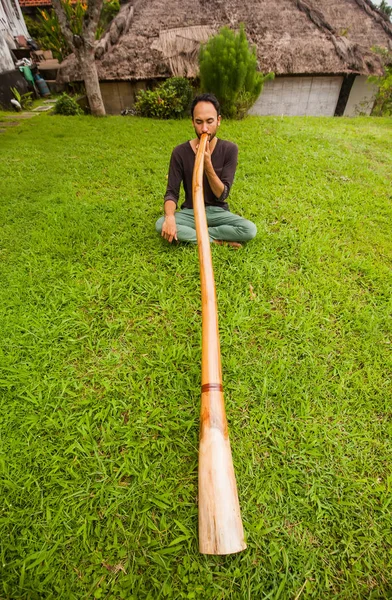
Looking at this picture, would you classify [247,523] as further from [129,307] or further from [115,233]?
[115,233]

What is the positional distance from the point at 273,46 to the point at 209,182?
8.96 meters

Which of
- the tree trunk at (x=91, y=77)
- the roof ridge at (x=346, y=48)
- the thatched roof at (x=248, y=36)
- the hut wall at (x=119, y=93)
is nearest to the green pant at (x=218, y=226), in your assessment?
the tree trunk at (x=91, y=77)

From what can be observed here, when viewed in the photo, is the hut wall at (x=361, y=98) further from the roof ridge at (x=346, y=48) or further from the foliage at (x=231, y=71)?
the foliage at (x=231, y=71)

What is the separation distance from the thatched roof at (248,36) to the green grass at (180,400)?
282 inches

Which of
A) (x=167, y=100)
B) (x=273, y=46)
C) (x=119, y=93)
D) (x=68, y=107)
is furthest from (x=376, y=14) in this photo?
(x=68, y=107)

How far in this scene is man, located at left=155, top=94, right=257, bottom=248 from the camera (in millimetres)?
2188

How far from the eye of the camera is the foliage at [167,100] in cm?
709

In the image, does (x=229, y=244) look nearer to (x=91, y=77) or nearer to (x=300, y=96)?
(x=91, y=77)

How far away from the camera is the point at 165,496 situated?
131 cm

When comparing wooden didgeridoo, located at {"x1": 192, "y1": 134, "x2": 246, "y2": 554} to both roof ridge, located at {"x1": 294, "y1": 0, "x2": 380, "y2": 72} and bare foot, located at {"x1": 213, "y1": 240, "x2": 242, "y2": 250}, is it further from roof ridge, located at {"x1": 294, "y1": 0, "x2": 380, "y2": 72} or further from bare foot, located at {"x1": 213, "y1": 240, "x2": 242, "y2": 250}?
roof ridge, located at {"x1": 294, "y1": 0, "x2": 380, "y2": 72}

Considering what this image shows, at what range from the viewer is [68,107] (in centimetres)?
743

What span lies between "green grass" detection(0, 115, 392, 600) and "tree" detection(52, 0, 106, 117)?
4979 millimetres

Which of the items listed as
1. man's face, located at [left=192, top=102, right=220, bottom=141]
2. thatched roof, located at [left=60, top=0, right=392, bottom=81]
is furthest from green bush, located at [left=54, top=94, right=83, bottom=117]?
man's face, located at [left=192, top=102, right=220, bottom=141]

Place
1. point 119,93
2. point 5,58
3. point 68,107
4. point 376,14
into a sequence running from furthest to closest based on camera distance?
point 376,14, point 5,58, point 119,93, point 68,107
